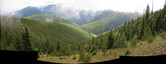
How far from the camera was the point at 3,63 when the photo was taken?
6.38ft

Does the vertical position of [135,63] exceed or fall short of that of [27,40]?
it exceeds it

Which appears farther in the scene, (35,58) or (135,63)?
(35,58)

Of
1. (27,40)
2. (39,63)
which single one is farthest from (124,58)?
(27,40)

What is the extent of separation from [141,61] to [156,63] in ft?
0.79

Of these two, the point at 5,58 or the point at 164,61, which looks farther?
the point at 5,58

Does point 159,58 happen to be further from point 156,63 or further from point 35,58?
point 35,58

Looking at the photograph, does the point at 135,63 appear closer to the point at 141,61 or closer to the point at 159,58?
the point at 141,61

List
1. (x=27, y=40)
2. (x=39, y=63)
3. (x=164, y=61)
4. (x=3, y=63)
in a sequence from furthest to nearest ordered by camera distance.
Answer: (x=27, y=40) < (x=3, y=63) < (x=39, y=63) < (x=164, y=61)

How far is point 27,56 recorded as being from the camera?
6.40 ft

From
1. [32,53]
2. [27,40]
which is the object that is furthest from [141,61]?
[27,40]

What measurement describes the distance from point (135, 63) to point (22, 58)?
7.00ft

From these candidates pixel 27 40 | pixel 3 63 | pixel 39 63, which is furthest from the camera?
pixel 27 40

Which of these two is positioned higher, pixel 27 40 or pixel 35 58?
pixel 35 58

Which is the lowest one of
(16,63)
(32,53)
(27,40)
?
(27,40)
